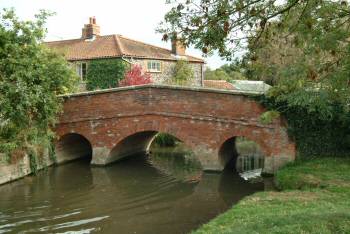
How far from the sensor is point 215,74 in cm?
6003

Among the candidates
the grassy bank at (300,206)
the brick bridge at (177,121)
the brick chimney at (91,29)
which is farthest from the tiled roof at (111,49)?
the grassy bank at (300,206)

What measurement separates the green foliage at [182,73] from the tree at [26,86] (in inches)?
610

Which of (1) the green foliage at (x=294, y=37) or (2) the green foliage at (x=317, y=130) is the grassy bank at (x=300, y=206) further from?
(1) the green foliage at (x=294, y=37)

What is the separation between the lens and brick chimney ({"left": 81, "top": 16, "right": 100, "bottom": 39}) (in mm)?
35438

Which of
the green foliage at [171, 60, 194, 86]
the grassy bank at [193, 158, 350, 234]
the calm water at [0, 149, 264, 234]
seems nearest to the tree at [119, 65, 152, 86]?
the green foliage at [171, 60, 194, 86]

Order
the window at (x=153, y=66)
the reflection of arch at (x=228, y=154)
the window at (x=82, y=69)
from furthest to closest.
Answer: the window at (x=153, y=66) → the window at (x=82, y=69) → the reflection of arch at (x=228, y=154)

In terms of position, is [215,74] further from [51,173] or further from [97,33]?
[51,173]

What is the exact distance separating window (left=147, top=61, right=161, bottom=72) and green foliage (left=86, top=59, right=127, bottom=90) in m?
2.84

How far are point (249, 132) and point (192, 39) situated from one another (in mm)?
11489

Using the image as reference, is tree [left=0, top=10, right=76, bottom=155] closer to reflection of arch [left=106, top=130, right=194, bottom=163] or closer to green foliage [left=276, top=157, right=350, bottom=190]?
reflection of arch [left=106, top=130, right=194, bottom=163]

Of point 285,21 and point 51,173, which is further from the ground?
point 285,21

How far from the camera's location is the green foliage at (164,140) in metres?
27.3

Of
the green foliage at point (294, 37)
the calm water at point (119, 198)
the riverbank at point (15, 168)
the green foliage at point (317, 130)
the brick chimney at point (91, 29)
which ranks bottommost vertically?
the calm water at point (119, 198)

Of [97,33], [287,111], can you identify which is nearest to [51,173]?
[287,111]
